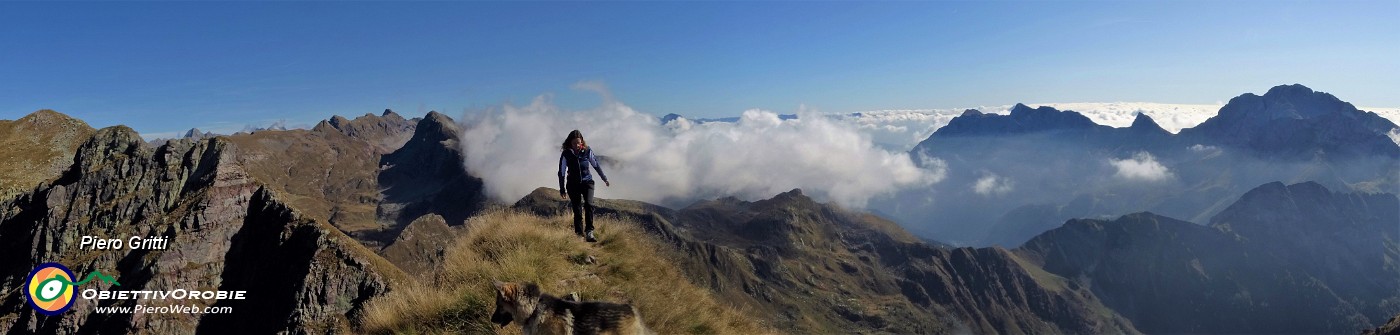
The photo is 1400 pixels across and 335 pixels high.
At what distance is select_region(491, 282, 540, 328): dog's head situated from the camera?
873 centimetres

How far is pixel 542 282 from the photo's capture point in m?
12.5

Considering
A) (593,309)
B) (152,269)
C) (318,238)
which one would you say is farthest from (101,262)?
(593,309)

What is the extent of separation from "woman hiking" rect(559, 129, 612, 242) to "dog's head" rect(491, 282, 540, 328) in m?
8.85

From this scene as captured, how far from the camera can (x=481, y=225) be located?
57.5ft

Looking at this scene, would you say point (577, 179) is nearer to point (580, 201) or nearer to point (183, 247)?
point (580, 201)

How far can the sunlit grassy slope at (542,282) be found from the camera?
35.3 feet

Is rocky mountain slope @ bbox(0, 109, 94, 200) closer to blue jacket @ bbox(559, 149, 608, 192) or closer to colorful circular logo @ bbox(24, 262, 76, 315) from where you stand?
colorful circular logo @ bbox(24, 262, 76, 315)

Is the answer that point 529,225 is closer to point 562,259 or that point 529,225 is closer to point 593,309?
point 562,259

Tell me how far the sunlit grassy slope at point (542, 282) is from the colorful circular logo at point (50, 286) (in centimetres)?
4797

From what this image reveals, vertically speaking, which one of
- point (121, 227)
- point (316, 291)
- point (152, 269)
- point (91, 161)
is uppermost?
point (91, 161)

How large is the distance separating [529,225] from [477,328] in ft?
23.7

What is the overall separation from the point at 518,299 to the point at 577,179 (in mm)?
9870

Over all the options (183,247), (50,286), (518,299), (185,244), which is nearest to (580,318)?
(518,299)

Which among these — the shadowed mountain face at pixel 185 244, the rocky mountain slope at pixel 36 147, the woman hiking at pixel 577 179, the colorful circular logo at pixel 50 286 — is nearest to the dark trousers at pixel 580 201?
the woman hiking at pixel 577 179
